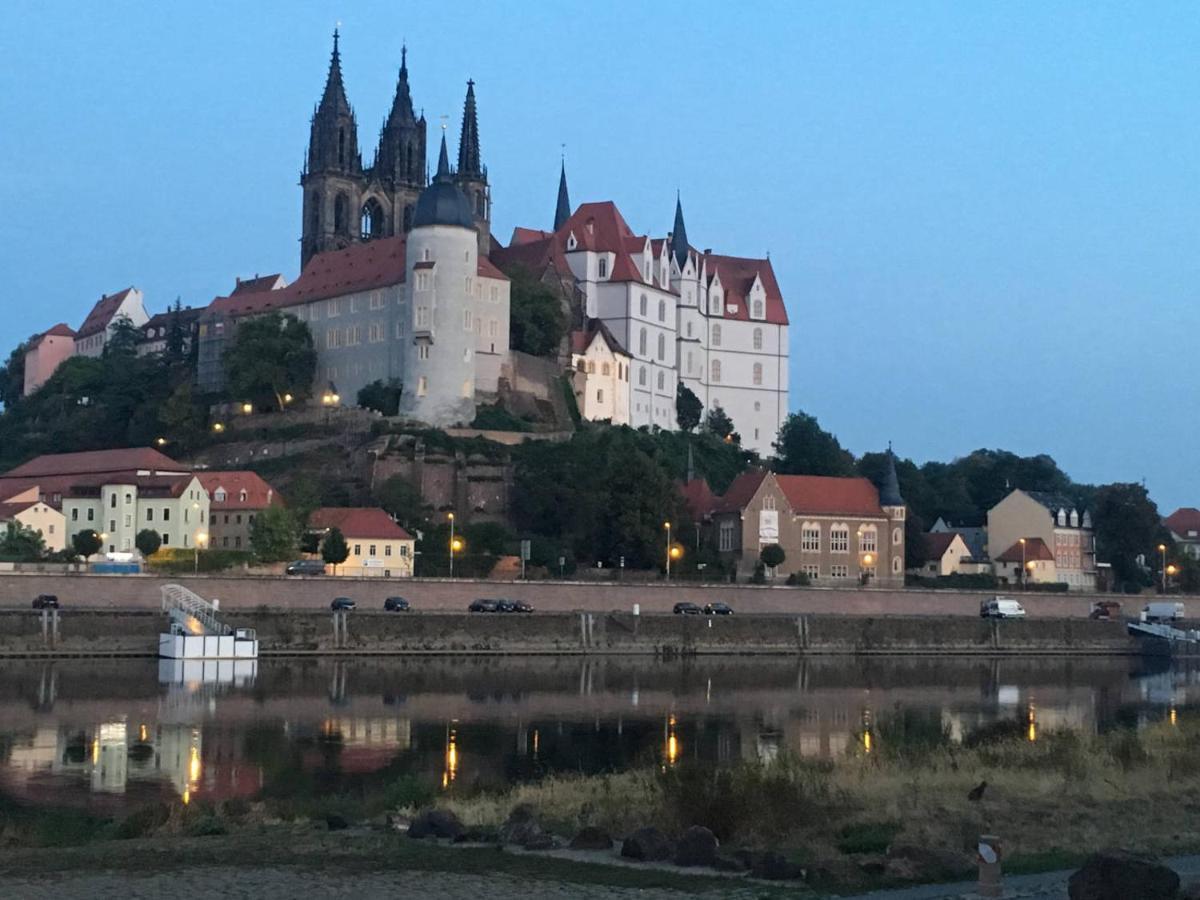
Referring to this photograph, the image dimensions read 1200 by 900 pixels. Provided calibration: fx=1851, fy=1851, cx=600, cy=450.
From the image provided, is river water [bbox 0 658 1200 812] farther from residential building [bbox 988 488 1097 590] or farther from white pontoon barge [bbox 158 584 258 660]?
residential building [bbox 988 488 1097 590]

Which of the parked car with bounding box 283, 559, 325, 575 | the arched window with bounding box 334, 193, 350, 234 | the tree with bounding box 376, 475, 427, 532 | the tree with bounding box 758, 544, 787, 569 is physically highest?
the arched window with bounding box 334, 193, 350, 234

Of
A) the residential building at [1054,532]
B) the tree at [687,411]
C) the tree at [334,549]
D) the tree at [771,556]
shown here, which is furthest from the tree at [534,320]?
the residential building at [1054,532]

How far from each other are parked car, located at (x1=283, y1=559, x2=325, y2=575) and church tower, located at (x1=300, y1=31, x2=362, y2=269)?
43.1m

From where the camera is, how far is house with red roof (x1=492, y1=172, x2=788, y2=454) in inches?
4055

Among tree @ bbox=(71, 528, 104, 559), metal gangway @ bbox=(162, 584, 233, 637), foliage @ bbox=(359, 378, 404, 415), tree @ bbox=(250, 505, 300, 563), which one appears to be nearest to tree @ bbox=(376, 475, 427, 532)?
foliage @ bbox=(359, 378, 404, 415)

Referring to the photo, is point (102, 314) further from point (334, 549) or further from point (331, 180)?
point (334, 549)

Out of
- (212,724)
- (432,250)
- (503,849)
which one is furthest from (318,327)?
(503,849)

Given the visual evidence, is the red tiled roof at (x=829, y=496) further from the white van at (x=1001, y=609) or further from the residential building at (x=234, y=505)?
the residential building at (x=234, y=505)

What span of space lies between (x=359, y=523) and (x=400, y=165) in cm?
4617

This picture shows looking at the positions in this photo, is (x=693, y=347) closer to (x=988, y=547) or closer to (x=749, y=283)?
(x=749, y=283)

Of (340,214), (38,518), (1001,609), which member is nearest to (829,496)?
(1001,609)

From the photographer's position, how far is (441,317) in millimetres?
89062

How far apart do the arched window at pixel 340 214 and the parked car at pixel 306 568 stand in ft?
148

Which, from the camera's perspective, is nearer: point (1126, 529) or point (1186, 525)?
point (1126, 529)
